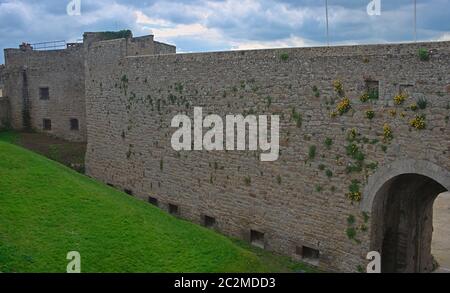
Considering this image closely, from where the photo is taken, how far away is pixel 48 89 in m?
34.1

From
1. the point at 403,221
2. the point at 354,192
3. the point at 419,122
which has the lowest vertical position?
the point at 403,221

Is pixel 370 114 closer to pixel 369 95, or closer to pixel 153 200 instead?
pixel 369 95

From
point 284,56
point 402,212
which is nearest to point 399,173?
point 402,212

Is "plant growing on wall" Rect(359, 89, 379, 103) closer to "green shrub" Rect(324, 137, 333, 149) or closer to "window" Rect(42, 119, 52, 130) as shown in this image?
"green shrub" Rect(324, 137, 333, 149)

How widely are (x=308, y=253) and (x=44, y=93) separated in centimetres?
2451

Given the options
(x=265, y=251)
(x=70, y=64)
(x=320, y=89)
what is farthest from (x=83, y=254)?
(x=70, y=64)

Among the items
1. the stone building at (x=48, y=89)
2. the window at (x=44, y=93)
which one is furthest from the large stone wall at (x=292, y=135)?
the window at (x=44, y=93)

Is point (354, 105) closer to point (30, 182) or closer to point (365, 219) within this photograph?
point (365, 219)

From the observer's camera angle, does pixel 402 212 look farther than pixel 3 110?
No

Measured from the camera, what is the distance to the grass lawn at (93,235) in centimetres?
1274

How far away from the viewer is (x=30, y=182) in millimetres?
16438

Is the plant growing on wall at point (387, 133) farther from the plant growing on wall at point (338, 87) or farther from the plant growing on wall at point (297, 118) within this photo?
the plant growing on wall at point (297, 118)

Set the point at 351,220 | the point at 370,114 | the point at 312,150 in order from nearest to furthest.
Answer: the point at 370,114 < the point at 351,220 < the point at 312,150

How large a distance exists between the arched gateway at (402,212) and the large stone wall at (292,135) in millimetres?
279
